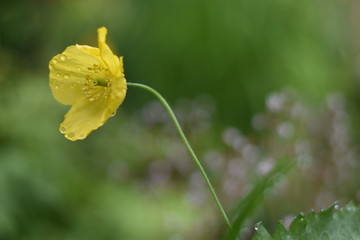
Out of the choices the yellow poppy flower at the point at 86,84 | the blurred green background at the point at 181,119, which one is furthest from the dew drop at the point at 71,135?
the blurred green background at the point at 181,119

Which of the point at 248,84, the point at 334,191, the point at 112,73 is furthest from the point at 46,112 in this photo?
the point at 112,73

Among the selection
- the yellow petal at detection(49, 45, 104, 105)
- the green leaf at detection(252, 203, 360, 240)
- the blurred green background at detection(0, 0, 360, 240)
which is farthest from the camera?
the blurred green background at detection(0, 0, 360, 240)

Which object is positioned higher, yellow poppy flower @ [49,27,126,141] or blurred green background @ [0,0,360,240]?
blurred green background @ [0,0,360,240]

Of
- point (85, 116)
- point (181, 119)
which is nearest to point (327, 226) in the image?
point (85, 116)

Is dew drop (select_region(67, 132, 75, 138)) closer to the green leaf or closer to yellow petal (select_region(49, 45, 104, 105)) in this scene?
yellow petal (select_region(49, 45, 104, 105))

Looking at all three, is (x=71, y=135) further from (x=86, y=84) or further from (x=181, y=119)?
(x=181, y=119)

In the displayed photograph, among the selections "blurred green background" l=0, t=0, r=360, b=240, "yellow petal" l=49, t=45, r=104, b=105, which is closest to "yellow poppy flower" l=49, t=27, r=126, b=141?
"yellow petal" l=49, t=45, r=104, b=105
